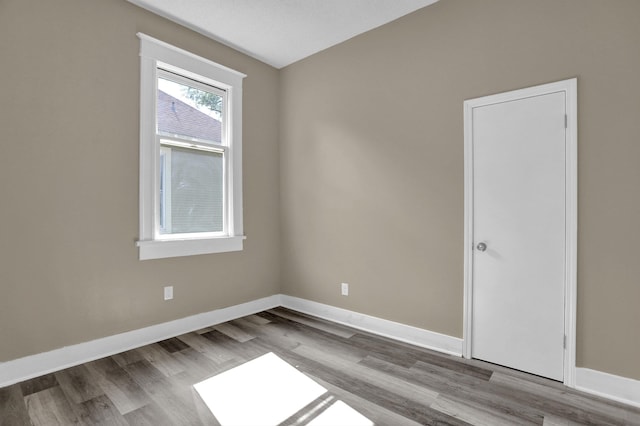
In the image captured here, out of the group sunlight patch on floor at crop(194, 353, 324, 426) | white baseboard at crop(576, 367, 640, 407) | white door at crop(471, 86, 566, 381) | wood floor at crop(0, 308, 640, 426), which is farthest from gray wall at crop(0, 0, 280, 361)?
white baseboard at crop(576, 367, 640, 407)

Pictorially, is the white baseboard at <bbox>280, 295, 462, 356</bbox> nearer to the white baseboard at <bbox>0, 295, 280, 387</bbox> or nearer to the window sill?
the white baseboard at <bbox>0, 295, 280, 387</bbox>

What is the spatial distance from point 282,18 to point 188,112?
1.31m

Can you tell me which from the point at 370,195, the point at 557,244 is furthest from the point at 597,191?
the point at 370,195

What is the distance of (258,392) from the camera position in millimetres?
2160

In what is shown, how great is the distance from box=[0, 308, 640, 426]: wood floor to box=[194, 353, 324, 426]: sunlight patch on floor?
0.11 ft

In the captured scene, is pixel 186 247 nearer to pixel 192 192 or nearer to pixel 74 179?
pixel 192 192

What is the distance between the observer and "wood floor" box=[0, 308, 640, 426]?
1.88 meters

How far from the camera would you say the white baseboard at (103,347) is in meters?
2.25

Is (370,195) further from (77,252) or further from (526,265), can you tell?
(77,252)

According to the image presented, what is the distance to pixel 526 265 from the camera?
7.84 feet

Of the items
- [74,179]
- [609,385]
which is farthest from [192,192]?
[609,385]

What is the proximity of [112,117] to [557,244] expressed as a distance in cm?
362

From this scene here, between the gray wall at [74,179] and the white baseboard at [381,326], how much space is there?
4.19ft

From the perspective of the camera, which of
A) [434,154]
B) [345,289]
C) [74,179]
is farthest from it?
[345,289]
